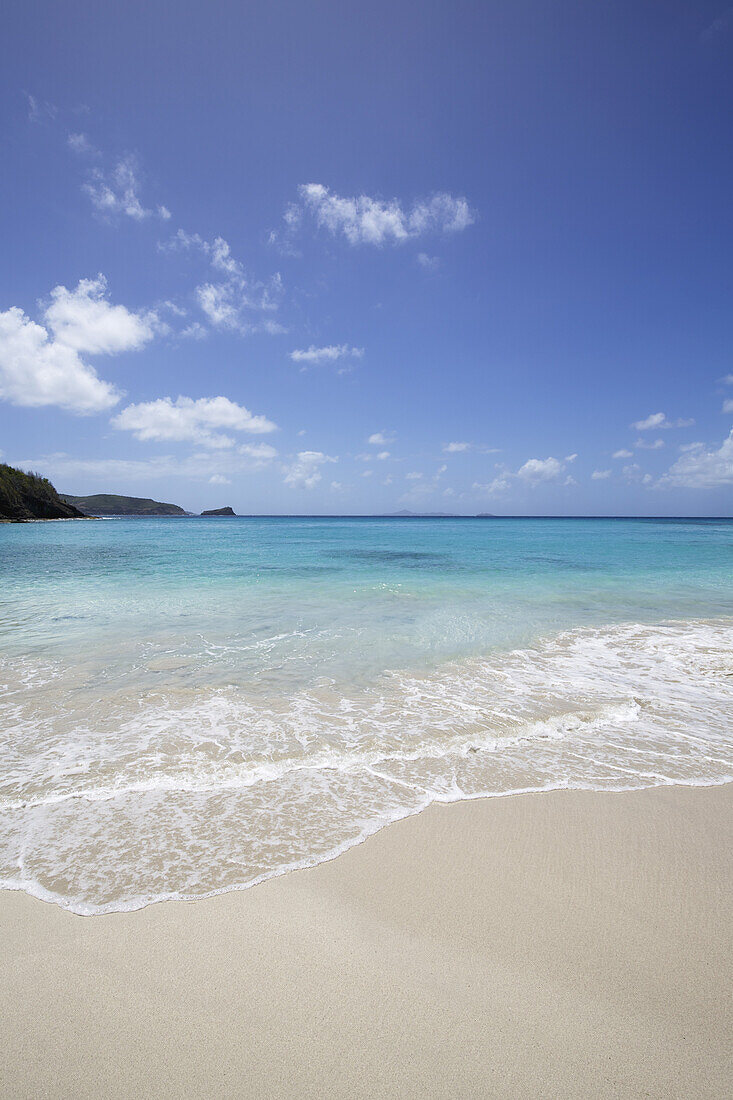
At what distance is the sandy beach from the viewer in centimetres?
176

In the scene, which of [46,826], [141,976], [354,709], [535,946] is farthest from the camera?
[354,709]

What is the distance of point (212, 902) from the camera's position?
2.66 metres

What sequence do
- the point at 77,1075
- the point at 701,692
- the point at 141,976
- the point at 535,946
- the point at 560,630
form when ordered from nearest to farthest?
1. the point at 77,1075
2. the point at 141,976
3. the point at 535,946
4. the point at 701,692
5. the point at 560,630

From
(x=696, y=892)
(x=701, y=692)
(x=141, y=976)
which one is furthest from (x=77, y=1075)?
(x=701, y=692)

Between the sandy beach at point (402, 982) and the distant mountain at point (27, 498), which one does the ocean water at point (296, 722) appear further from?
the distant mountain at point (27, 498)

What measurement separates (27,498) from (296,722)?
302ft

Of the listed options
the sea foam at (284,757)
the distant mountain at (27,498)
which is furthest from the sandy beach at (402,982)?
the distant mountain at (27,498)

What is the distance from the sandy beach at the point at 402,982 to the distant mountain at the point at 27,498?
8429 centimetres

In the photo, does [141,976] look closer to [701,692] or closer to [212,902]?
[212,902]

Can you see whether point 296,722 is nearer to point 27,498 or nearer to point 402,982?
point 402,982

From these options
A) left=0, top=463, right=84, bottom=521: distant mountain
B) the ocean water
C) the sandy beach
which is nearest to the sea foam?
the ocean water

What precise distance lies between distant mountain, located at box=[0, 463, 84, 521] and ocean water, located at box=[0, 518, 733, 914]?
73.8 metres

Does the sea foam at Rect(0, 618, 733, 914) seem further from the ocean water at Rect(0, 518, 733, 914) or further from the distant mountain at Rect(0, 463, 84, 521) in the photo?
the distant mountain at Rect(0, 463, 84, 521)

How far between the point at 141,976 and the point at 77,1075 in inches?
16.5
